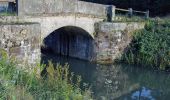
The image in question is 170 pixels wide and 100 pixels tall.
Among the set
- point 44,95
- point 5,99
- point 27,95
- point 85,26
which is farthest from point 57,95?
point 85,26

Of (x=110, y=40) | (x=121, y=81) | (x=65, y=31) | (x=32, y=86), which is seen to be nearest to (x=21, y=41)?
(x=121, y=81)

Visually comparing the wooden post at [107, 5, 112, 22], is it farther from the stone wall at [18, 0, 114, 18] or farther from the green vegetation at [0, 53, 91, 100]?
the green vegetation at [0, 53, 91, 100]

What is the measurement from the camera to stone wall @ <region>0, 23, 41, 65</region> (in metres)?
12.0

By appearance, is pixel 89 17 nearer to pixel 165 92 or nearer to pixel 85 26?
pixel 85 26

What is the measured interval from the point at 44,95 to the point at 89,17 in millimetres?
9995

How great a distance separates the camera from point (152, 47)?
1669 cm

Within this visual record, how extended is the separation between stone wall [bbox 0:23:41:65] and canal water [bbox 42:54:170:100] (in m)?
2.17

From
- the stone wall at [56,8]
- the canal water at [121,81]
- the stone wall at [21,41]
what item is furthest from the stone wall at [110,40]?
the stone wall at [21,41]

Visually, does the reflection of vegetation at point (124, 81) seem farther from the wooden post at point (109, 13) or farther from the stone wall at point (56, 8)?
the stone wall at point (56, 8)

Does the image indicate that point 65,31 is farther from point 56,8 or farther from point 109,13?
point 56,8

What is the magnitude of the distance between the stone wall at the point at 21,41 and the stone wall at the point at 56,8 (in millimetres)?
872

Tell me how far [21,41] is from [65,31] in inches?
232

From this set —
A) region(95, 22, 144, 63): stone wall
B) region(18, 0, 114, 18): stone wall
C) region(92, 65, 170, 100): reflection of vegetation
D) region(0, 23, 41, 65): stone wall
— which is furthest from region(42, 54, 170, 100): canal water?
region(18, 0, 114, 18): stone wall

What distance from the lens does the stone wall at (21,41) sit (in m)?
12.0
